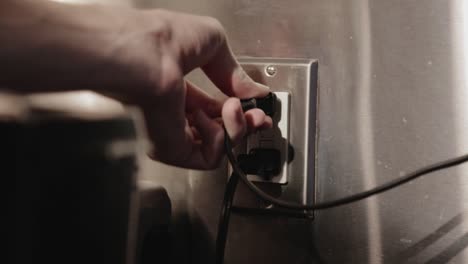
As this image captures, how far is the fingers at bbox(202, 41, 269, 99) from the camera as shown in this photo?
1.32ft

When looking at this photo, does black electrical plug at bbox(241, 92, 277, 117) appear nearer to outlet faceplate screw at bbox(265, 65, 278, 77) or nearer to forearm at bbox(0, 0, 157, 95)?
outlet faceplate screw at bbox(265, 65, 278, 77)

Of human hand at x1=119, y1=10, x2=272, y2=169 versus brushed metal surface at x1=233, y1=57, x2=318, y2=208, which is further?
brushed metal surface at x1=233, y1=57, x2=318, y2=208

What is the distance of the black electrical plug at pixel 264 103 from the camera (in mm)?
428

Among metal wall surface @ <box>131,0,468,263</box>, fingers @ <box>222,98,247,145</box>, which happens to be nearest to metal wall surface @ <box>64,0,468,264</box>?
metal wall surface @ <box>131,0,468,263</box>

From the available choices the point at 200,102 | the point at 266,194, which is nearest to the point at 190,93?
the point at 200,102

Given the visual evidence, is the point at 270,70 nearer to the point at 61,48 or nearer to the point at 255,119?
the point at 255,119

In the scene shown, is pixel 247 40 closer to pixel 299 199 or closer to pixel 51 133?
pixel 299 199

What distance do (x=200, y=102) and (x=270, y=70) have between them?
0.09m

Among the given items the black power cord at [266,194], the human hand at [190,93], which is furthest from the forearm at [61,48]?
the black power cord at [266,194]

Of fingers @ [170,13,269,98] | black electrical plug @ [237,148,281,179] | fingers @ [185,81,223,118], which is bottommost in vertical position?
black electrical plug @ [237,148,281,179]

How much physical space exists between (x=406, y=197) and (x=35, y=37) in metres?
0.35

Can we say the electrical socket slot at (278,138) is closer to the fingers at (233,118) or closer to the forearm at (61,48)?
the fingers at (233,118)

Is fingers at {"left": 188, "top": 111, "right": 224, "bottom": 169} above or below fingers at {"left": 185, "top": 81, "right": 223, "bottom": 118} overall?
below

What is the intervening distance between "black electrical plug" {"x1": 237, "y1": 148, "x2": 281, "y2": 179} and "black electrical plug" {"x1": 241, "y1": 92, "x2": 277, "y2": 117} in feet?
0.13
